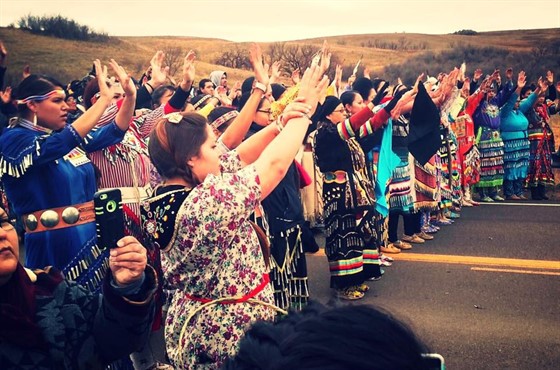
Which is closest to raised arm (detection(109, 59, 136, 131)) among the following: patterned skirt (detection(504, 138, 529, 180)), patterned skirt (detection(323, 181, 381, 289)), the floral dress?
the floral dress

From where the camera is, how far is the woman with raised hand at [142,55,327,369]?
222 centimetres

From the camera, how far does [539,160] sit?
1067 centimetres

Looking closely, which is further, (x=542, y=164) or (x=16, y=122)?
(x=542, y=164)

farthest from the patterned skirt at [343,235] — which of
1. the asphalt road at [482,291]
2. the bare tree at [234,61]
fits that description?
the bare tree at [234,61]

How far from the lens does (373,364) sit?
3.00 ft

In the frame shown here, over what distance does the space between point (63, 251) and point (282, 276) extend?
5.49 feet

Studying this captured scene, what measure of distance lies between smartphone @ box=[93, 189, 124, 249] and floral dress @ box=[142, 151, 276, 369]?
60 centimetres

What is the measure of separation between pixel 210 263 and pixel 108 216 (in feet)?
2.63

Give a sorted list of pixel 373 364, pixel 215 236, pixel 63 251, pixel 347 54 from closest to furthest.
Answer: pixel 373 364, pixel 215 236, pixel 63 251, pixel 347 54

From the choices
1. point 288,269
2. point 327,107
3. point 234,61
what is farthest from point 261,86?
point 234,61

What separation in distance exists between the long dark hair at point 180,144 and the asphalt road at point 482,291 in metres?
1.91

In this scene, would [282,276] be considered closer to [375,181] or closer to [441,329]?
[441,329]

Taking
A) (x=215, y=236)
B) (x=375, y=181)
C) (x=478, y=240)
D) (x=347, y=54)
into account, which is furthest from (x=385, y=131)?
(x=347, y=54)

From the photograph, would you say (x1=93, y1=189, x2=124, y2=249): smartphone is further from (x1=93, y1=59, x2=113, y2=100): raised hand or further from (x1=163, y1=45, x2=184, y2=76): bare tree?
(x1=163, y1=45, x2=184, y2=76): bare tree
